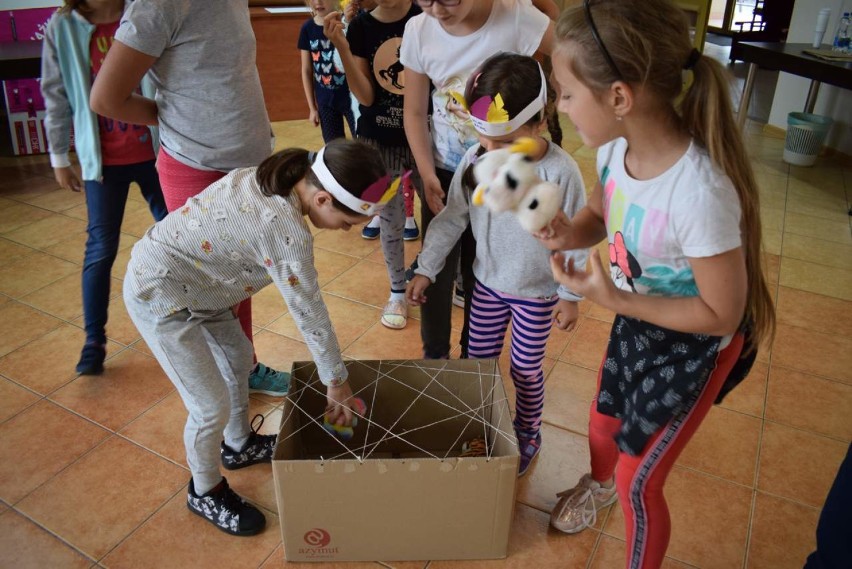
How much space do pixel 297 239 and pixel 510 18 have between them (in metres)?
0.76

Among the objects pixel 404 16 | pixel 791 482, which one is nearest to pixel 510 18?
pixel 404 16

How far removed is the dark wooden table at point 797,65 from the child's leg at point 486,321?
2322 millimetres

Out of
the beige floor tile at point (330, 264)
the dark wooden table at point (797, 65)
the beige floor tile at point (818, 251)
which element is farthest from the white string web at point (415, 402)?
the dark wooden table at point (797, 65)

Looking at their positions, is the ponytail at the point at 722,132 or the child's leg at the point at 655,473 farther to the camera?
the child's leg at the point at 655,473

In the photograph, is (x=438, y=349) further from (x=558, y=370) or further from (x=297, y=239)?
(x=297, y=239)

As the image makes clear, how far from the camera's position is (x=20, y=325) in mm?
2262

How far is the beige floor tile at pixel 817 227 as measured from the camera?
3053mm

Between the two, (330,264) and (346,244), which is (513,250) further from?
(346,244)

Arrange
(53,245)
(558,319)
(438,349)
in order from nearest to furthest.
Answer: (558,319) → (438,349) → (53,245)

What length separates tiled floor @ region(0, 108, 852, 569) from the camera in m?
1.50

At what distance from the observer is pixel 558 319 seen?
1.47m

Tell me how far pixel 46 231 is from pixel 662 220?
2.82 m

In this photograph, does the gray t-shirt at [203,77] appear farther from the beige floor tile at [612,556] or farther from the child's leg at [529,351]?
the beige floor tile at [612,556]

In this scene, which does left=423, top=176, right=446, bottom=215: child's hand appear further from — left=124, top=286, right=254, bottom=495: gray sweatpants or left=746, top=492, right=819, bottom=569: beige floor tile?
left=746, top=492, right=819, bottom=569: beige floor tile
